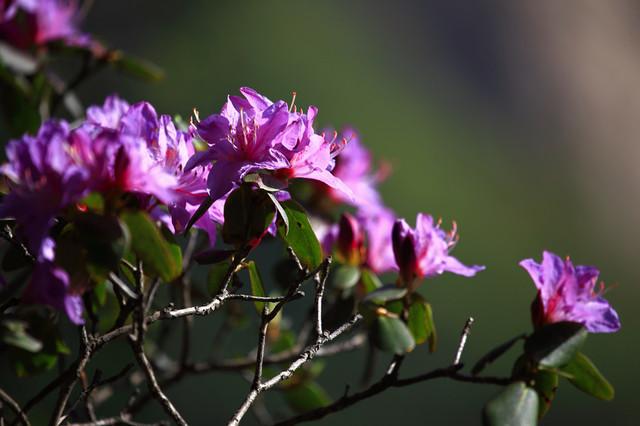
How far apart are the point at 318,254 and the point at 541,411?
30 cm

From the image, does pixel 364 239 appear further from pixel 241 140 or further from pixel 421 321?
pixel 241 140

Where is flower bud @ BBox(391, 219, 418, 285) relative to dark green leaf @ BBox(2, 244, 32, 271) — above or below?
above

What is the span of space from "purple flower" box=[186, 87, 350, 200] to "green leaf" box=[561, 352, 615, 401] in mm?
333

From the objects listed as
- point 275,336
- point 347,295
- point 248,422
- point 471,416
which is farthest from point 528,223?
point 347,295

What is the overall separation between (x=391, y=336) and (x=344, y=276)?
0.21 metres

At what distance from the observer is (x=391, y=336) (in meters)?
0.86

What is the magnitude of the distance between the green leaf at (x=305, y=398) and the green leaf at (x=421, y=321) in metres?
0.44

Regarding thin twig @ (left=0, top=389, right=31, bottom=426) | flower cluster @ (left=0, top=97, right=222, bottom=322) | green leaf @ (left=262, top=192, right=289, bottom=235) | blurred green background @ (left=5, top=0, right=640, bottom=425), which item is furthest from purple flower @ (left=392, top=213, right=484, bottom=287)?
blurred green background @ (left=5, top=0, right=640, bottom=425)

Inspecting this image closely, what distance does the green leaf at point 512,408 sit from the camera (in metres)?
0.80

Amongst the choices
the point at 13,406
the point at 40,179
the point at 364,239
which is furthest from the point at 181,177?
the point at 364,239

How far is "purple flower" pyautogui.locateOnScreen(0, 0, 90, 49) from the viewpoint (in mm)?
1118

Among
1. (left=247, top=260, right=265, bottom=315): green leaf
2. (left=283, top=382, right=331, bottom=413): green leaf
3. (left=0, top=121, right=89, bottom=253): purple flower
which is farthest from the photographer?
(left=283, top=382, right=331, bottom=413): green leaf

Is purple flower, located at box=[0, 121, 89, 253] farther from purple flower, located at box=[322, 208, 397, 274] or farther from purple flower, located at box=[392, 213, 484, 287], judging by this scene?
purple flower, located at box=[322, 208, 397, 274]

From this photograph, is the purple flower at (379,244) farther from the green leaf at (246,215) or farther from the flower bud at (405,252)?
the green leaf at (246,215)
